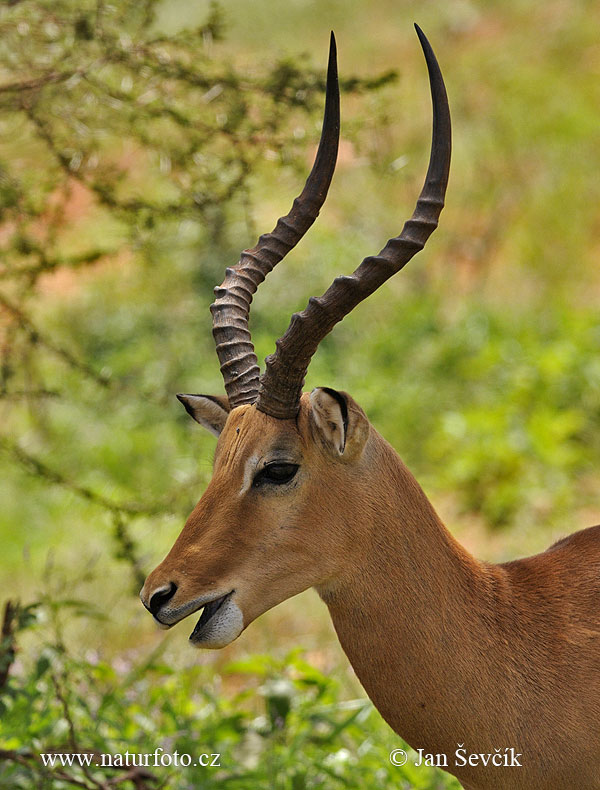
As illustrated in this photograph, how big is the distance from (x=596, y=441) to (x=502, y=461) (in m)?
0.97

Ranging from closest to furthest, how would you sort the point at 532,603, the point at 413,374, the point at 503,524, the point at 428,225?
1. the point at 428,225
2. the point at 532,603
3. the point at 503,524
4. the point at 413,374

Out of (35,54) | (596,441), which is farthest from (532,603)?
(596,441)

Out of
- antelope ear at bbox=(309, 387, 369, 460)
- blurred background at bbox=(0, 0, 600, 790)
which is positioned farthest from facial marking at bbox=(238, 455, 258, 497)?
blurred background at bbox=(0, 0, 600, 790)

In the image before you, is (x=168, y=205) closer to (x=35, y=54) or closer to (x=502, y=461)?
(x=35, y=54)

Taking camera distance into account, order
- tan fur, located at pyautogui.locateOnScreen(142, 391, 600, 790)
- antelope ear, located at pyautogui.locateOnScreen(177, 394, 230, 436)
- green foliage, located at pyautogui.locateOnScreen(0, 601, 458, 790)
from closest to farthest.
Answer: tan fur, located at pyautogui.locateOnScreen(142, 391, 600, 790) → antelope ear, located at pyautogui.locateOnScreen(177, 394, 230, 436) → green foliage, located at pyautogui.locateOnScreen(0, 601, 458, 790)

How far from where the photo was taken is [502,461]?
8.56 metres

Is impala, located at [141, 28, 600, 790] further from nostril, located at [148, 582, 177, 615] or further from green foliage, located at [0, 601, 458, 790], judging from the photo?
green foliage, located at [0, 601, 458, 790]

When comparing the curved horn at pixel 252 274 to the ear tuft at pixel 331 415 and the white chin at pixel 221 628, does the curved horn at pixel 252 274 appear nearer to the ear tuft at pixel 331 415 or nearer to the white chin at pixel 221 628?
the ear tuft at pixel 331 415

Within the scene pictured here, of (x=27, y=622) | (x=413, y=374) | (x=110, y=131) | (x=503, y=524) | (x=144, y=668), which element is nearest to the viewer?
(x=27, y=622)

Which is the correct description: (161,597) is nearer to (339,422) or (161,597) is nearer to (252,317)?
(339,422)

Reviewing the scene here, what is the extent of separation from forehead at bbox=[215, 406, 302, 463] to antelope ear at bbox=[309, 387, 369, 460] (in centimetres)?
9

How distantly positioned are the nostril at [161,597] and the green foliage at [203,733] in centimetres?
120

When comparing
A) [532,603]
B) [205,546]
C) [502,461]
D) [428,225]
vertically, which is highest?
[502,461]

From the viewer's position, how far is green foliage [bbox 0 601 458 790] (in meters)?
4.06
